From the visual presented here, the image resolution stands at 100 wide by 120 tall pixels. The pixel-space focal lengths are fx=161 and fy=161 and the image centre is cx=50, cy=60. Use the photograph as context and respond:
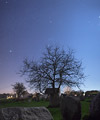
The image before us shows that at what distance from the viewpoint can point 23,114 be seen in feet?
25.1

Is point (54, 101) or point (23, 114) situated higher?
point (23, 114)

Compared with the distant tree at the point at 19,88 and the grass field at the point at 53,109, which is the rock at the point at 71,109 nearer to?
the grass field at the point at 53,109

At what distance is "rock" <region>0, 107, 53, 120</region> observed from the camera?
7.36m

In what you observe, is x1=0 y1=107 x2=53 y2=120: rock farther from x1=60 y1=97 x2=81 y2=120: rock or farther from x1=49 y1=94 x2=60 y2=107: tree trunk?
x1=49 y1=94 x2=60 y2=107: tree trunk

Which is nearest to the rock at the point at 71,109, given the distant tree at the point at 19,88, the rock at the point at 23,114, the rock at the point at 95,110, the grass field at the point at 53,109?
the rock at the point at 95,110

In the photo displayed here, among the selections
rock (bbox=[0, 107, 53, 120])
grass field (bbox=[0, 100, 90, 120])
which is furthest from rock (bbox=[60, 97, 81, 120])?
grass field (bbox=[0, 100, 90, 120])

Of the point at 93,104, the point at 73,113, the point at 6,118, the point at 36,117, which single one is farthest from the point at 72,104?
the point at 6,118

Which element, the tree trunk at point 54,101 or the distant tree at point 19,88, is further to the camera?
the distant tree at point 19,88

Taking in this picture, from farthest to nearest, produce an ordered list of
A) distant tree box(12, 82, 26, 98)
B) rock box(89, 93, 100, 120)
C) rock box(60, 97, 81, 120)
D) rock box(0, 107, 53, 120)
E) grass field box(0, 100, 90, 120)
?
distant tree box(12, 82, 26, 98)
grass field box(0, 100, 90, 120)
rock box(60, 97, 81, 120)
rock box(89, 93, 100, 120)
rock box(0, 107, 53, 120)

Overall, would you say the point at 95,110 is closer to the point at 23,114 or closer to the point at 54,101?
the point at 23,114

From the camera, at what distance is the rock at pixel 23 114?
7356mm

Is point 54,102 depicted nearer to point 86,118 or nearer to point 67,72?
point 67,72

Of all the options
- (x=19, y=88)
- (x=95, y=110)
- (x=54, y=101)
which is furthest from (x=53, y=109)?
(x=19, y=88)

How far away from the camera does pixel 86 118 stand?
29.6 ft
